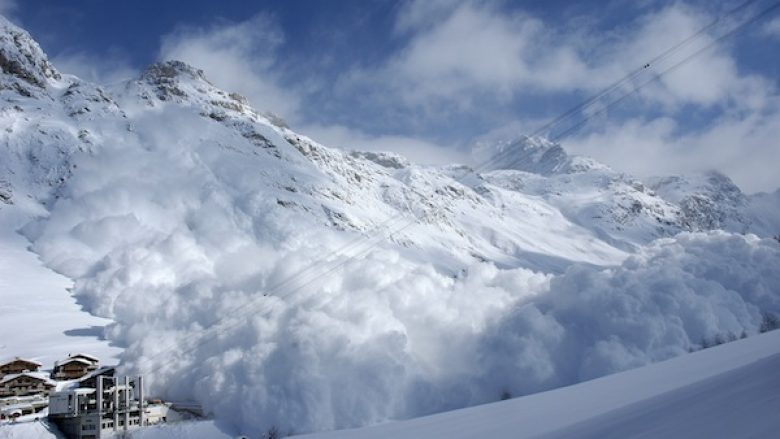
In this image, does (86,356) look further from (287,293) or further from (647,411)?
(647,411)

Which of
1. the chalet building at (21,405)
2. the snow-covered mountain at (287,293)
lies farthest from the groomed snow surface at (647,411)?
the snow-covered mountain at (287,293)

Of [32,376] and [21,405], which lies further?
[32,376]

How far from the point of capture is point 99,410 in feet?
217

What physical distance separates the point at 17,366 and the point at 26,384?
280cm

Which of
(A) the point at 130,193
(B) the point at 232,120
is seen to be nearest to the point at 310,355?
(A) the point at 130,193

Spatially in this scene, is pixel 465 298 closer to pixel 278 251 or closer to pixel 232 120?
pixel 278 251

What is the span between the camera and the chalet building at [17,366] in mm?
71438

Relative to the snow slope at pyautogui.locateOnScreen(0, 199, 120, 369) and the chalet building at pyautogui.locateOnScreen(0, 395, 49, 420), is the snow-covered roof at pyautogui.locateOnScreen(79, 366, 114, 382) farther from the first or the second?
the snow slope at pyautogui.locateOnScreen(0, 199, 120, 369)

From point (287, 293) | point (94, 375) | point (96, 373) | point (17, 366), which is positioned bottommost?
point (94, 375)

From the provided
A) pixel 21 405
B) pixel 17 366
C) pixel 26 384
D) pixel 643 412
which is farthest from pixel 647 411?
pixel 17 366

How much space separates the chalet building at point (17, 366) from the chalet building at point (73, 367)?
2475mm

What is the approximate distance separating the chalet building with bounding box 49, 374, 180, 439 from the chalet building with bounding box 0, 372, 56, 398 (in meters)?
5.65

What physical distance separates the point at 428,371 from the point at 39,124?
117 metres

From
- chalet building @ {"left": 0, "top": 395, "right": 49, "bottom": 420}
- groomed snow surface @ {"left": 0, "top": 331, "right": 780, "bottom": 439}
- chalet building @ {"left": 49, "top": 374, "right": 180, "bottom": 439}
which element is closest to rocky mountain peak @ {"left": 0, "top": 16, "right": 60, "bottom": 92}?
chalet building @ {"left": 0, "top": 395, "right": 49, "bottom": 420}
